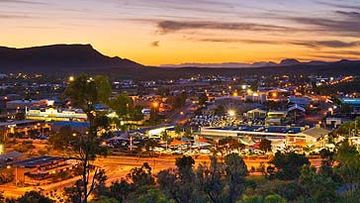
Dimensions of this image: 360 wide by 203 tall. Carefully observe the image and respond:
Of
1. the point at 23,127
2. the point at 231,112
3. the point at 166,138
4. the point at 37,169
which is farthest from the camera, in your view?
the point at 231,112

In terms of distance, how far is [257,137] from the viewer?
31047 mm

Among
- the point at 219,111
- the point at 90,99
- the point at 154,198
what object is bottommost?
the point at 219,111

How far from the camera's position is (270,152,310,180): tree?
19766mm

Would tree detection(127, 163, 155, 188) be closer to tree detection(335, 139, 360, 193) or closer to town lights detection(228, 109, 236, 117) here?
tree detection(335, 139, 360, 193)

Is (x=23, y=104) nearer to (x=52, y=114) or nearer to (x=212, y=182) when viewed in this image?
(x=52, y=114)

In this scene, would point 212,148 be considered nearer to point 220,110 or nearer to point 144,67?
point 220,110

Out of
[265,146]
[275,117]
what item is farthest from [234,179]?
[275,117]

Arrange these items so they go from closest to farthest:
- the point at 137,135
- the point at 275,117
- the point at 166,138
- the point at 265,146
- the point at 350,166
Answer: the point at 350,166
the point at 265,146
the point at 166,138
the point at 137,135
the point at 275,117

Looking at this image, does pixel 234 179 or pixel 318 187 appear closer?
pixel 234 179

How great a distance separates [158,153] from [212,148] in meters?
2.90

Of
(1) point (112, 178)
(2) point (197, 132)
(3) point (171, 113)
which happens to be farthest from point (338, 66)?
(1) point (112, 178)

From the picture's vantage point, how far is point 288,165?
2027cm

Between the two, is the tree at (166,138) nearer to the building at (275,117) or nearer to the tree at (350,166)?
the building at (275,117)

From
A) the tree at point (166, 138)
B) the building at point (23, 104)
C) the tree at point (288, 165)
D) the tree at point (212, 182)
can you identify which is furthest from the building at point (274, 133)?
the building at point (23, 104)
